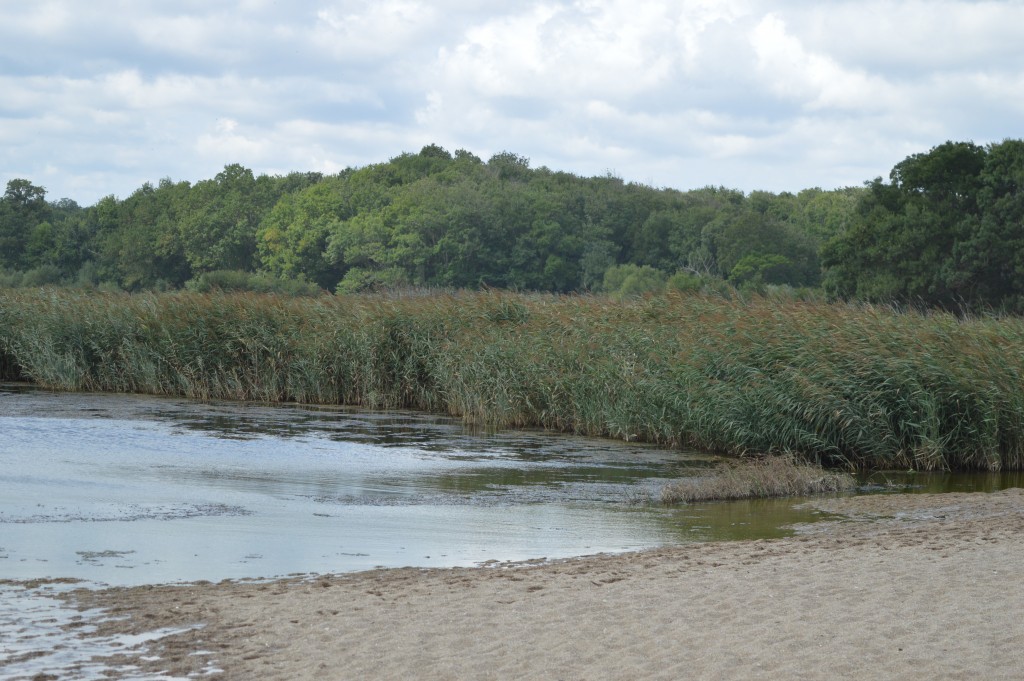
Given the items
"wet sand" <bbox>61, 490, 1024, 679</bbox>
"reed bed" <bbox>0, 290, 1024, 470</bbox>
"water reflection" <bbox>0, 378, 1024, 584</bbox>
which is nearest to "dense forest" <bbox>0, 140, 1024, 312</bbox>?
"reed bed" <bbox>0, 290, 1024, 470</bbox>

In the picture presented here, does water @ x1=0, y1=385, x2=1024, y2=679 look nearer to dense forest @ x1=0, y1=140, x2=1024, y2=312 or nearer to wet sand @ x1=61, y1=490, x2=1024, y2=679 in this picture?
wet sand @ x1=61, y1=490, x2=1024, y2=679

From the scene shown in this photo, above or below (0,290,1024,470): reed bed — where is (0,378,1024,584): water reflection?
below

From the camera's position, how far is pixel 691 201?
87938 mm

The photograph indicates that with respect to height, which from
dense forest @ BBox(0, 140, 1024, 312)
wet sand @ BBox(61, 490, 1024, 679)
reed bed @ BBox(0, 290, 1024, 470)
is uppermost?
dense forest @ BBox(0, 140, 1024, 312)

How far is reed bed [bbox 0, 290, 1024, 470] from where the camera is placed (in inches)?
663

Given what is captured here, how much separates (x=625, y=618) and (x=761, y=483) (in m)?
7.35

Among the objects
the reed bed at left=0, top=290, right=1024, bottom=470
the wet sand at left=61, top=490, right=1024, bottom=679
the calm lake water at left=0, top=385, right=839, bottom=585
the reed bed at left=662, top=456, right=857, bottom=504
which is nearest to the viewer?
the wet sand at left=61, top=490, right=1024, bottom=679

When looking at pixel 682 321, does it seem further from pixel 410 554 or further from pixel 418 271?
pixel 418 271

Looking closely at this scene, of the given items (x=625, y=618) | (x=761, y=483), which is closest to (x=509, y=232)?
(x=761, y=483)

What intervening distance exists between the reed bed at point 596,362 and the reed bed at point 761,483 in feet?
4.38

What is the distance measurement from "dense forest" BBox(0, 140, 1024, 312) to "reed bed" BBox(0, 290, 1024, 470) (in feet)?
89.0

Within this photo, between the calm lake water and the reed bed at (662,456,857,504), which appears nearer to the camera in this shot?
the calm lake water

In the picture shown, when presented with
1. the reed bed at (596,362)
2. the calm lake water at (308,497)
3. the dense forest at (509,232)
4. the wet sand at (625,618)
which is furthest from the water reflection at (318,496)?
the dense forest at (509,232)

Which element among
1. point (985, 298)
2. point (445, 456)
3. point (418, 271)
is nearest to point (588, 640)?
point (445, 456)
